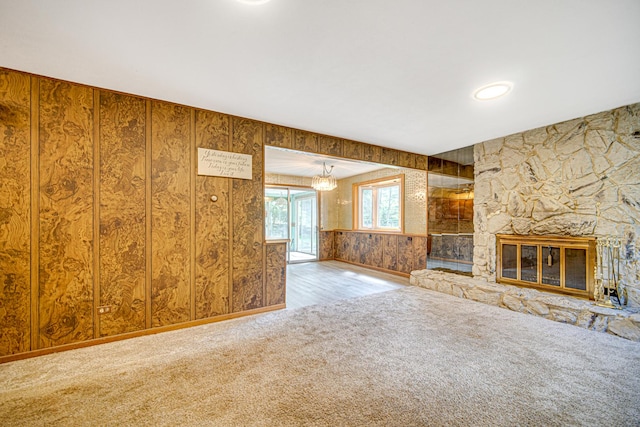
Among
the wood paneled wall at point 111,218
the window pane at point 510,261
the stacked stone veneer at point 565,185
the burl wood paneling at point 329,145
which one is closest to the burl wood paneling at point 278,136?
the wood paneled wall at point 111,218

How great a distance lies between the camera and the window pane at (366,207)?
7.01 metres

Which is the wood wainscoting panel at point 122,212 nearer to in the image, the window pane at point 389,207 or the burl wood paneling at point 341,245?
the window pane at point 389,207

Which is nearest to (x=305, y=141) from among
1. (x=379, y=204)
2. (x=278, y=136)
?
(x=278, y=136)

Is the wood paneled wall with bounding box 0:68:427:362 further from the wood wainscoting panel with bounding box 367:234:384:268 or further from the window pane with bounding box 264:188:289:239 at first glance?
the window pane with bounding box 264:188:289:239

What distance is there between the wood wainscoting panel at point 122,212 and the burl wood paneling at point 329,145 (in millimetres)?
2208

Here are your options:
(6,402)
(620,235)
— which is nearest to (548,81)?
(620,235)

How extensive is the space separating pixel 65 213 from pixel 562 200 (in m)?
5.66

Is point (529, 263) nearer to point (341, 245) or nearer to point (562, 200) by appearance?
point (562, 200)

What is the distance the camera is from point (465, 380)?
1963mm

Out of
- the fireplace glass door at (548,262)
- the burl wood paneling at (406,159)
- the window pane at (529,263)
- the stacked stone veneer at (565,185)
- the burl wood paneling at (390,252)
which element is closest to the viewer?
the stacked stone veneer at (565,185)

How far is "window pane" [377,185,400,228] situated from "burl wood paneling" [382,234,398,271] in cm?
38

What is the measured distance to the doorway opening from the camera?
7.44m

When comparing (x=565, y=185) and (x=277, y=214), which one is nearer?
(x=565, y=185)

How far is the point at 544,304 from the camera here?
3191mm
